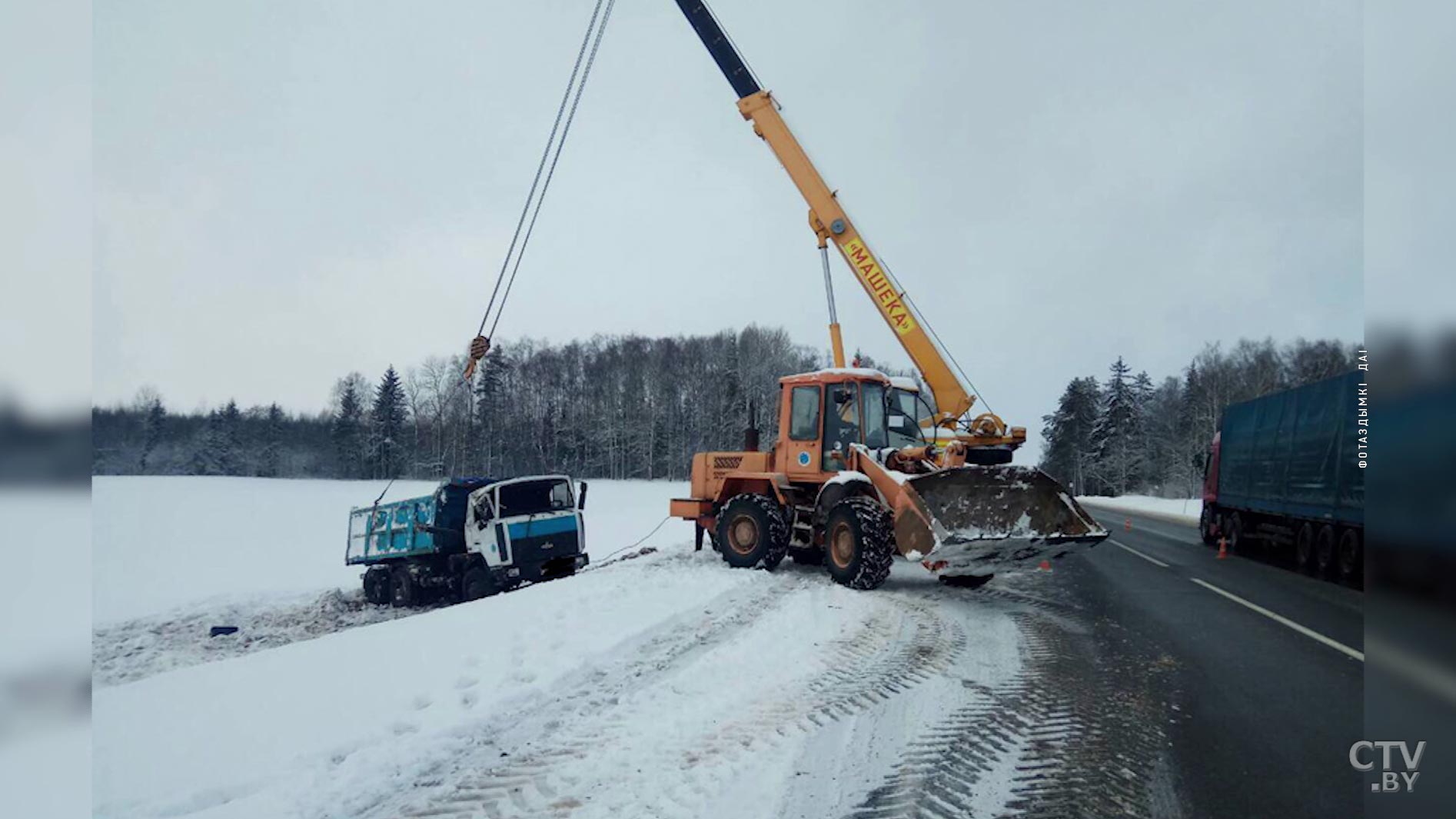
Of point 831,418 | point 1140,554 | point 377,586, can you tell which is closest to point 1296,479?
point 1140,554

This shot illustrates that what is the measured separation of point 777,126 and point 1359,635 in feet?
37.6

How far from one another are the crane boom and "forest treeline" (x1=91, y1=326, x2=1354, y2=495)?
96.8 ft

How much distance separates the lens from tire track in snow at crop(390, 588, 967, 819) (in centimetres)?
362

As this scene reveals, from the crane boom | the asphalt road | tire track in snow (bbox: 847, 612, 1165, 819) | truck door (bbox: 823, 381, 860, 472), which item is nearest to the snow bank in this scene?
tire track in snow (bbox: 847, 612, 1165, 819)

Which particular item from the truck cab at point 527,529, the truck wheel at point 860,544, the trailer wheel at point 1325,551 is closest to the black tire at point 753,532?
the truck wheel at point 860,544

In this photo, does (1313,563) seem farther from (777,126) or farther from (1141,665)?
(777,126)

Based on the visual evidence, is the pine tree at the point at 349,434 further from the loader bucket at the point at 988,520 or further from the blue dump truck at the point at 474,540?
the loader bucket at the point at 988,520

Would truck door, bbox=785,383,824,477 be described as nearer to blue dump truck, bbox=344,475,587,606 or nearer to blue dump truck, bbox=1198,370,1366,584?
blue dump truck, bbox=1198,370,1366,584

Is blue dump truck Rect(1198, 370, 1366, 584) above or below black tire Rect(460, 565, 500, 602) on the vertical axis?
above

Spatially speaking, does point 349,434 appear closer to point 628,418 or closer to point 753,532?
point 628,418

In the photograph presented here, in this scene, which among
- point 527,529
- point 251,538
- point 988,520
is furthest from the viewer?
point 251,538

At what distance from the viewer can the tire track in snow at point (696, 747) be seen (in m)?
3.62

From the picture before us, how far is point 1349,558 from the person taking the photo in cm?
1090

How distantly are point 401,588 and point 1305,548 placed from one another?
1749 cm
